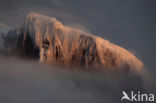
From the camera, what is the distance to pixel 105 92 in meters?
18.4

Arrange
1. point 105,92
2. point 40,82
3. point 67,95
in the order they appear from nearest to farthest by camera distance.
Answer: point 105,92
point 67,95
point 40,82

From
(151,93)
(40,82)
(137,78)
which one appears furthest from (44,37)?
(151,93)

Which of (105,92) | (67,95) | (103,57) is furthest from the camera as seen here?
(67,95)

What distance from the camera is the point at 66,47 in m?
17.6

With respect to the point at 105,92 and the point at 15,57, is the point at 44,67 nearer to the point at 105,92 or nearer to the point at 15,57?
the point at 15,57

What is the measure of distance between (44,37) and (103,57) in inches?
235

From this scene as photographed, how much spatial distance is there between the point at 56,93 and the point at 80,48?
7.30 metres

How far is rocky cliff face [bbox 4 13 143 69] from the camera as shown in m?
17.1

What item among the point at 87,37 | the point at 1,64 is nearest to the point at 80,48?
the point at 87,37

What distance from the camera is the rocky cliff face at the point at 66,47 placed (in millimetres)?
17078

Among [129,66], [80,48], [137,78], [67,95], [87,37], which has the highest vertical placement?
[87,37]

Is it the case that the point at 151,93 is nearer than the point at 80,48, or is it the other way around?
the point at 80,48

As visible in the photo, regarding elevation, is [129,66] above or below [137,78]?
above

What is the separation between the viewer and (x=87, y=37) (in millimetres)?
17688
